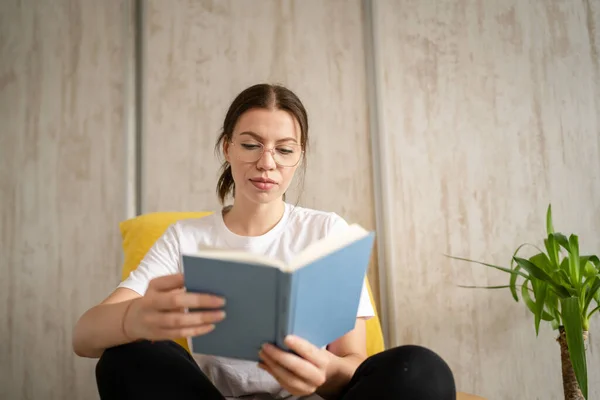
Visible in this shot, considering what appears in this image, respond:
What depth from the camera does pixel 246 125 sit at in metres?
1.19

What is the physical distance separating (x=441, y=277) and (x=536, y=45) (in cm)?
100

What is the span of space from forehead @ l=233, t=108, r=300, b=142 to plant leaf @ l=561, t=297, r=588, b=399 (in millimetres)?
915

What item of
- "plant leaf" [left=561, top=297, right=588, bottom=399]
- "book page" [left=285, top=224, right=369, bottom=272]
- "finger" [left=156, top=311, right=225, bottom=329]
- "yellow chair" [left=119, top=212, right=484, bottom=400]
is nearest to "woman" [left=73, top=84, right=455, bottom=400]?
"finger" [left=156, top=311, right=225, bottom=329]

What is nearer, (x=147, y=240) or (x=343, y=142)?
(x=147, y=240)

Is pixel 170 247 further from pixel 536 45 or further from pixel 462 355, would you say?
pixel 536 45

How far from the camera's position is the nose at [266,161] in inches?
45.1

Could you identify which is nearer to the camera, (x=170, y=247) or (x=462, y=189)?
(x=170, y=247)

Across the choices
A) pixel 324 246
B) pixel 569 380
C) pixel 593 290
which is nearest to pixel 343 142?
pixel 593 290

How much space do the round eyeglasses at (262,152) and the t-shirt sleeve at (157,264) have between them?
0.26 metres

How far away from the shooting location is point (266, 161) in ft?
3.76

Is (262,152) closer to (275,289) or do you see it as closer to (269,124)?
(269,124)

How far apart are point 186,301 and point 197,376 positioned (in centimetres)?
21

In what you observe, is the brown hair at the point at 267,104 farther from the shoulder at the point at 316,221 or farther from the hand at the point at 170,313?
the hand at the point at 170,313

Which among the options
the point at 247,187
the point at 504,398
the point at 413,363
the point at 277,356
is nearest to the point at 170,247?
the point at 247,187
